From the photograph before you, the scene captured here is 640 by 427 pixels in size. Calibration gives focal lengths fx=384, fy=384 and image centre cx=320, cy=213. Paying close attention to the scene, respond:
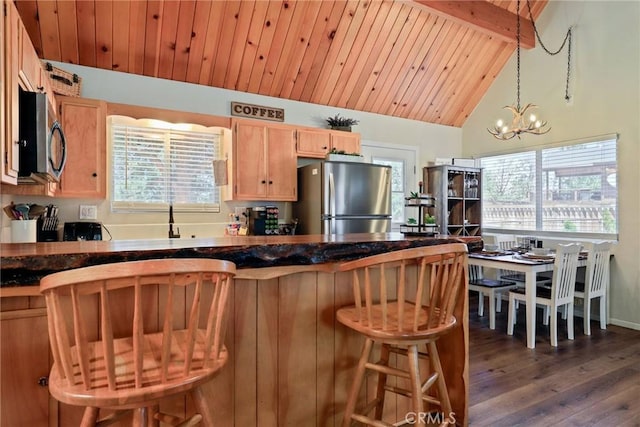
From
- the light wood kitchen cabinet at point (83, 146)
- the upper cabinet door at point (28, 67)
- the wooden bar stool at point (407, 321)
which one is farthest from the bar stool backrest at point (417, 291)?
the light wood kitchen cabinet at point (83, 146)

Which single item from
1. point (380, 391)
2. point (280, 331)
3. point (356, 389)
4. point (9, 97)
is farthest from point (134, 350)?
point (9, 97)

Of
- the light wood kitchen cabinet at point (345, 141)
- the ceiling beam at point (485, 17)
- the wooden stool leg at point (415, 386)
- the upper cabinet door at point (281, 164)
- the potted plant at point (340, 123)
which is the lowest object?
the wooden stool leg at point (415, 386)

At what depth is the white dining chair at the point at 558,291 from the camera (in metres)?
3.49

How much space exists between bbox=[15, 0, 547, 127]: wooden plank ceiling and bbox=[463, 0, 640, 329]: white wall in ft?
1.33

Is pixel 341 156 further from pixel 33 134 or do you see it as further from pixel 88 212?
pixel 33 134

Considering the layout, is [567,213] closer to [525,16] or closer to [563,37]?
[563,37]

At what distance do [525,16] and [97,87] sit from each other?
485cm

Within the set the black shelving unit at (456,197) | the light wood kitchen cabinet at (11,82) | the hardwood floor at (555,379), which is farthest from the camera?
the black shelving unit at (456,197)

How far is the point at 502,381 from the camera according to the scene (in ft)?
8.89

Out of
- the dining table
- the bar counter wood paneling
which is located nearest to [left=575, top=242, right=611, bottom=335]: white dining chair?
the dining table

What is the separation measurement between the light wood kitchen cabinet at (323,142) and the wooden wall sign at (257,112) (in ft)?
1.14

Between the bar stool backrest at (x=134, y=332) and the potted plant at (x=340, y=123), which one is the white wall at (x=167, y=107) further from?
the bar stool backrest at (x=134, y=332)

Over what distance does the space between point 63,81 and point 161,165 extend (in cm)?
107

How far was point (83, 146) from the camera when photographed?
124 inches
